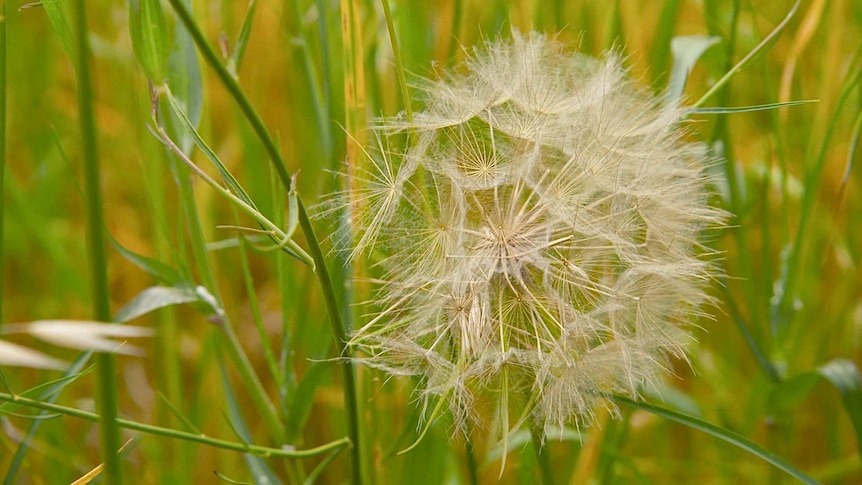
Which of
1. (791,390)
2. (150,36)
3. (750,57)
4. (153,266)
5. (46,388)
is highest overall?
(150,36)

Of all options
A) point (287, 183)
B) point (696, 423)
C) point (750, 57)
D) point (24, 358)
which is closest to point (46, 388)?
point (287, 183)

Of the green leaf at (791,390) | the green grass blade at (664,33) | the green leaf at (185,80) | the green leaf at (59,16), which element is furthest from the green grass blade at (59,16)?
the green leaf at (791,390)

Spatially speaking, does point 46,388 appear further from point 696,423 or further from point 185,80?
point 696,423

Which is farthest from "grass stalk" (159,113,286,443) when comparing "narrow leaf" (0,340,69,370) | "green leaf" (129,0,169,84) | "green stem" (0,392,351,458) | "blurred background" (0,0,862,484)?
"narrow leaf" (0,340,69,370)

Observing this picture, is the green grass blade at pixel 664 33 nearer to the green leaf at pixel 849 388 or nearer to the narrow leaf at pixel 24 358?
the green leaf at pixel 849 388

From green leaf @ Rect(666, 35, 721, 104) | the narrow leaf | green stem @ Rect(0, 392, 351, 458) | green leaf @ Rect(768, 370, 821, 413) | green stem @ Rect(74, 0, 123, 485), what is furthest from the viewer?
green leaf @ Rect(768, 370, 821, 413)

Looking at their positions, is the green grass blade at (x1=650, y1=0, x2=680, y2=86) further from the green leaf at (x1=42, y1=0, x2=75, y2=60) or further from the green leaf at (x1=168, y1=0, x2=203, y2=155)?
the green leaf at (x1=42, y1=0, x2=75, y2=60)

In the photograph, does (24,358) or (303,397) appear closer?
(24,358)
